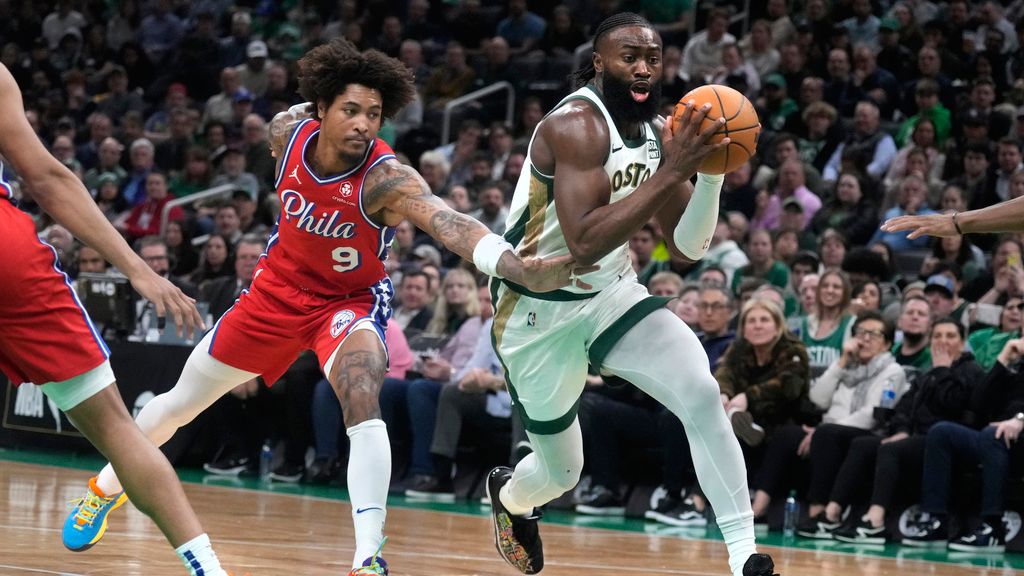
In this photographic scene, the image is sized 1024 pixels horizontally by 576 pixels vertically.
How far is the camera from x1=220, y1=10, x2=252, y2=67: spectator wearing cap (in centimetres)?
2069

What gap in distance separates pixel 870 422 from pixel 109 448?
6.55 m

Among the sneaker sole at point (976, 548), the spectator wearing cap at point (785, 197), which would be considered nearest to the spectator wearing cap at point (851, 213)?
the spectator wearing cap at point (785, 197)

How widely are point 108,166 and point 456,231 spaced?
13.6 meters

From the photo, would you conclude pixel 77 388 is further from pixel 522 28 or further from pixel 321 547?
pixel 522 28

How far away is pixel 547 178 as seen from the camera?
231 inches

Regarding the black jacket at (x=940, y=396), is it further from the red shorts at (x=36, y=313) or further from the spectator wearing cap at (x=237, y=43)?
the spectator wearing cap at (x=237, y=43)

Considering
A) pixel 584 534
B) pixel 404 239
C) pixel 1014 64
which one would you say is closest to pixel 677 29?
pixel 1014 64

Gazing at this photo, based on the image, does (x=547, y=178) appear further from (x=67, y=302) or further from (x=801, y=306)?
(x=801, y=306)

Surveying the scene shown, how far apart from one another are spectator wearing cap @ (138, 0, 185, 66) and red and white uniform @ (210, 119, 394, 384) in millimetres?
16285

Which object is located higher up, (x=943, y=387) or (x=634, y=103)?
(x=634, y=103)

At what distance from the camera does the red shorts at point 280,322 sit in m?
6.35

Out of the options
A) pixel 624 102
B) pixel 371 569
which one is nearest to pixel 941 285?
pixel 624 102

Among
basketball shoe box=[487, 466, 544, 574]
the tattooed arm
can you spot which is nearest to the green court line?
basketball shoe box=[487, 466, 544, 574]

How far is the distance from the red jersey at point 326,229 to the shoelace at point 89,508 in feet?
4.10
